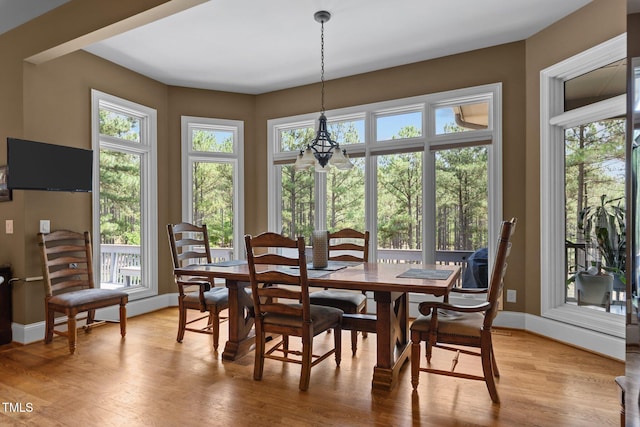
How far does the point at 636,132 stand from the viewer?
3.97ft

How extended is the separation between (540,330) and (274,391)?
2719 millimetres

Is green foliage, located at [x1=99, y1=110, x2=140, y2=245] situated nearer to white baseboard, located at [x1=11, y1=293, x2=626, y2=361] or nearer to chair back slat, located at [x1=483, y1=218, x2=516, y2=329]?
white baseboard, located at [x1=11, y1=293, x2=626, y2=361]

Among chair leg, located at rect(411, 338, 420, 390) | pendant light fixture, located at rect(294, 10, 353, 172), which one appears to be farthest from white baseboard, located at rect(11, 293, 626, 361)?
pendant light fixture, located at rect(294, 10, 353, 172)

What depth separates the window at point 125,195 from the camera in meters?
4.27

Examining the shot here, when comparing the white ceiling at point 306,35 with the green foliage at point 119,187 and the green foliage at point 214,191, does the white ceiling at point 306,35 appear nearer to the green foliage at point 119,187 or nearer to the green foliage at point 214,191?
the green foliage at point 119,187

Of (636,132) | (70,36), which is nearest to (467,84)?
(636,132)

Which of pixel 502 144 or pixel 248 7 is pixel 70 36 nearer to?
pixel 248 7

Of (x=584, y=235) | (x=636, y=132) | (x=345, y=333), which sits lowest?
(x=345, y=333)

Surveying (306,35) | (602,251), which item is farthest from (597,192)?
(306,35)

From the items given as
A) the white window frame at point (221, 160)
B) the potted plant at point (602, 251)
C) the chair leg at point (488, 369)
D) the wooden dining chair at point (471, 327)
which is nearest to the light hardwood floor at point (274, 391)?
the chair leg at point (488, 369)

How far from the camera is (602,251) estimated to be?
11.1 feet

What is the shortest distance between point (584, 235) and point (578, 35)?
1.77 meters

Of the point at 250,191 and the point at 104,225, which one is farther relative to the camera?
the point at 250,191

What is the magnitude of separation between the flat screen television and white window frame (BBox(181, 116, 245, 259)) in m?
1.30
